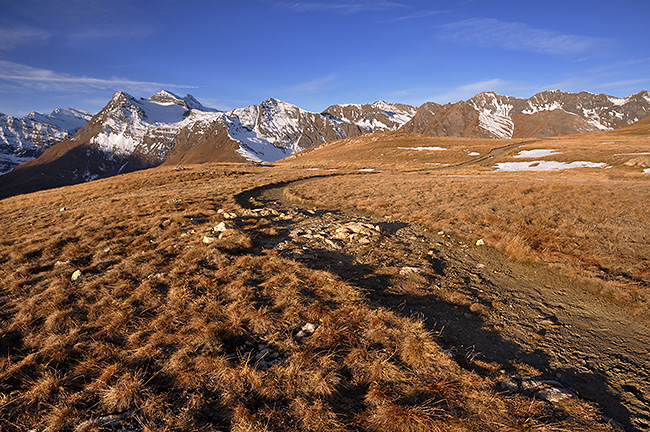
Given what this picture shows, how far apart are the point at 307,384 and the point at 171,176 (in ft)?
155

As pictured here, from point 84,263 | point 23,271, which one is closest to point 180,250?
point 84,263

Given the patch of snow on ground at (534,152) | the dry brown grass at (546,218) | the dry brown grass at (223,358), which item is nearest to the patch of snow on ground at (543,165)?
the patch of snow on ground at (534,152)

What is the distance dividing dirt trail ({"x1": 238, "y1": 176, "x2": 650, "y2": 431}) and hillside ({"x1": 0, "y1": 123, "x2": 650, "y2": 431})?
49 mm

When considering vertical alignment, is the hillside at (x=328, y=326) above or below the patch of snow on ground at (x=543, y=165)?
below

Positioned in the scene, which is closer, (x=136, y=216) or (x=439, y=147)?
(x=136, y=216)

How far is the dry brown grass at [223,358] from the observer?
422 centimetres

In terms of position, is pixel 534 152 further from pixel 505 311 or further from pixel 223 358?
pixel 223 358

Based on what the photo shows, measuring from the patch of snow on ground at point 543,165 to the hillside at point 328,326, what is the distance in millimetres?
38182

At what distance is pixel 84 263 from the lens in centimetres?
1038

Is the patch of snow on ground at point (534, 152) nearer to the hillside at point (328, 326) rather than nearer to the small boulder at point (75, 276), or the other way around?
the hillside at point (328, 326)

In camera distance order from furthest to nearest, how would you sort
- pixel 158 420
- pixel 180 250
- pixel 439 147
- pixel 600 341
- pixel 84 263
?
pixel 439 147 < pixel 180 250 < pixel 84 263 < pixel 600 341 < pixel 158 420

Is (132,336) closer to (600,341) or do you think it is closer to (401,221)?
(600,341)

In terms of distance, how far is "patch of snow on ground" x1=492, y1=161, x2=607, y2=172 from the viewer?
147 ft

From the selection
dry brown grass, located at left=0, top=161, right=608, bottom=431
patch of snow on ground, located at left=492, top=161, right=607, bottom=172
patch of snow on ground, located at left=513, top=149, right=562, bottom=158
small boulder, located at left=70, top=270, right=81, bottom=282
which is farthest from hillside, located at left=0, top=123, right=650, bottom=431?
patch of snow on ground, located at left=513, top=149, right=562, bottom=158
